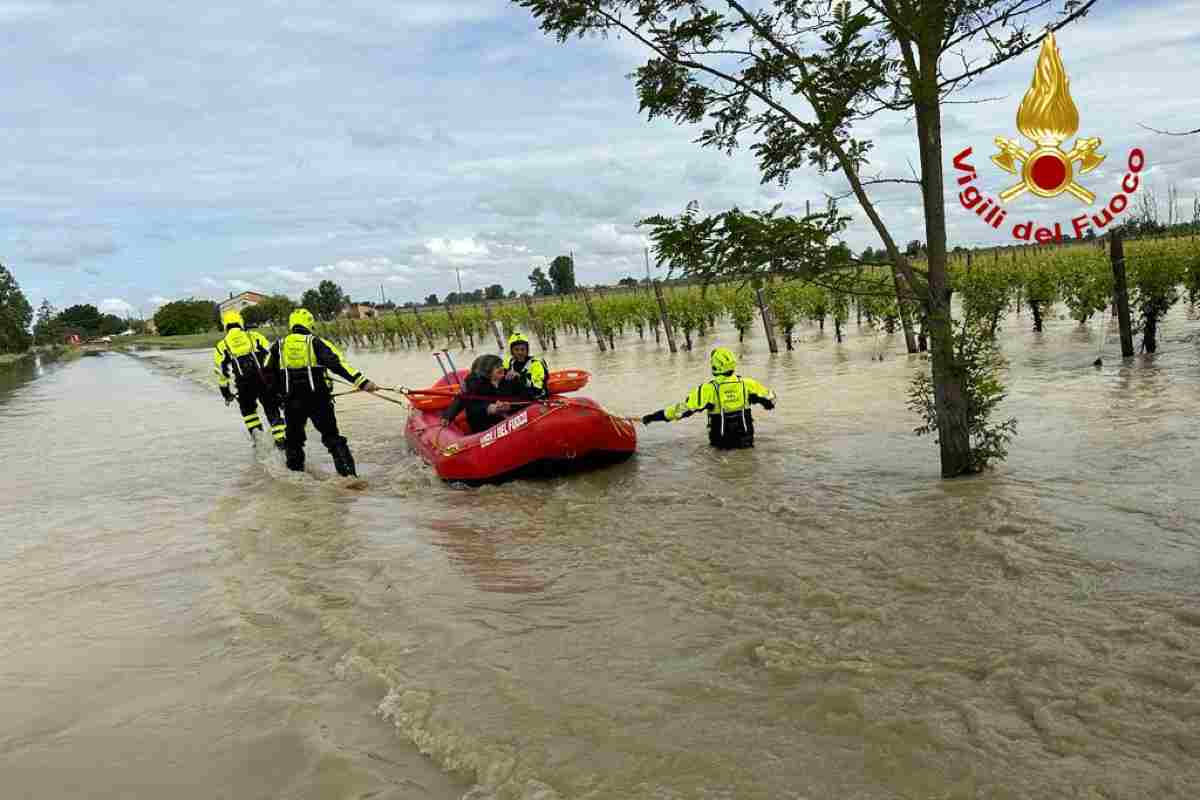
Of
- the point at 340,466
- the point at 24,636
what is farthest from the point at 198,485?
the point at 24,636

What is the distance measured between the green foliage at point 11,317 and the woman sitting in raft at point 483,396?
8179cm

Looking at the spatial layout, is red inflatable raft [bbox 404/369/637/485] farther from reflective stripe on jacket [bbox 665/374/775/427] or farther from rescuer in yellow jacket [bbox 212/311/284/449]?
rescuer in yellow jacket [bbox 212/311/284/449]

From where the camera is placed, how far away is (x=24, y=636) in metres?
4.93

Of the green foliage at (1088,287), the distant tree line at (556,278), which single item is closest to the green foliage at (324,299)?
the distant tree line at (556,278)

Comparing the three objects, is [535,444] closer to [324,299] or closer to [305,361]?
[305,361]

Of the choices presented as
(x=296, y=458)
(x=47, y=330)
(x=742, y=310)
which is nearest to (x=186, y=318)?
(x=47, y=330)

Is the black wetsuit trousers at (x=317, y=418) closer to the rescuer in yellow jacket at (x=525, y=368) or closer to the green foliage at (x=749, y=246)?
the rescuer in yellow jacket at (x=525, y=368)

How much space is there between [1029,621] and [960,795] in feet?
5.13

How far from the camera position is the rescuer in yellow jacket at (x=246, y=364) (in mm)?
10852

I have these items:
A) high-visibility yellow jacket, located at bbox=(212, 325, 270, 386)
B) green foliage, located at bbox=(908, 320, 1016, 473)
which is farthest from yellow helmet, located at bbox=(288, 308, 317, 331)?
green foliage, located at bbox=(908, 320, 1016, 473)

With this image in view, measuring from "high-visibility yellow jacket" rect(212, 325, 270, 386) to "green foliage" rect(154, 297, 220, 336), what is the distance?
105 metres

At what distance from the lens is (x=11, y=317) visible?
78625 millimetres

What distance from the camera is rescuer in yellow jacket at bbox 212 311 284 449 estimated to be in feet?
35.6

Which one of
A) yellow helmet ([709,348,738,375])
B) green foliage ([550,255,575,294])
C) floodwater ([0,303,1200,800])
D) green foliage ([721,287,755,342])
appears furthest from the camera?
green foliage ([550,255,575,294])
